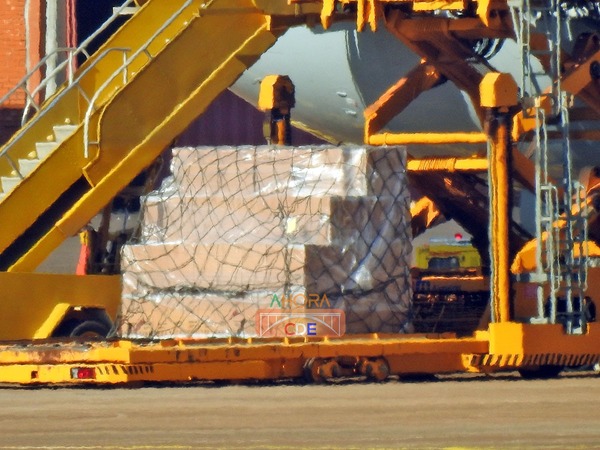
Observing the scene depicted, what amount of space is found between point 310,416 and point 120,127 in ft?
22.8

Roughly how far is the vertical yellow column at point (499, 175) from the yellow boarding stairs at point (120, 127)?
3334 millimetres

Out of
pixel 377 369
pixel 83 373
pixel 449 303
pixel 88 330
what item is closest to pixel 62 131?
pixel 88 330

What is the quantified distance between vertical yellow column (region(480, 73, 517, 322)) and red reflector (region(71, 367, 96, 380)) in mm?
4213

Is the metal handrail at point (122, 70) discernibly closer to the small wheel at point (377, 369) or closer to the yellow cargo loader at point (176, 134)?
the yellow cargo loader at point (176, 134)

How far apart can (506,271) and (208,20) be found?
4763mm

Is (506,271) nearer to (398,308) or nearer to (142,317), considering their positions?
(398,308)

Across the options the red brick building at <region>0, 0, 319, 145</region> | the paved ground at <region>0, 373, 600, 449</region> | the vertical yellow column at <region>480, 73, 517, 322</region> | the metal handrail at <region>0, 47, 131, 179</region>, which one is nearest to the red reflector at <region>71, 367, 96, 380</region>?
the paved ground at <region>0, 373, 600, 449</region>

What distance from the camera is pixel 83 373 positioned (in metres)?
16.4

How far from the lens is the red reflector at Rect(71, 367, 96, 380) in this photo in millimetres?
16375

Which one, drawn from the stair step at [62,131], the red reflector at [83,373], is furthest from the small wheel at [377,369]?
the stair step at [62,131]

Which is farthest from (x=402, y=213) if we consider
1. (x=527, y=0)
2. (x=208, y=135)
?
(x=208, y=135)

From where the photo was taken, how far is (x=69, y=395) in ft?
52.5

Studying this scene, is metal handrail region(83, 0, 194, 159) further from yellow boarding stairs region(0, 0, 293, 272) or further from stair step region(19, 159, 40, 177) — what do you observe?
stair step region(19, 159, 40, 177)

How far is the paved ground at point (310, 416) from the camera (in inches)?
460
